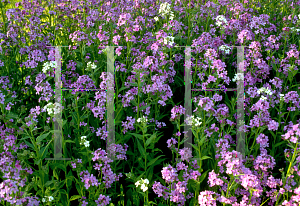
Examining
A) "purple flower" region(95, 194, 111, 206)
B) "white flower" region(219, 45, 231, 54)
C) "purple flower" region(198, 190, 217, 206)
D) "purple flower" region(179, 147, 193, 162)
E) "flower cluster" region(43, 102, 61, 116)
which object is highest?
"white flower" region(219, 45, 231, 54)

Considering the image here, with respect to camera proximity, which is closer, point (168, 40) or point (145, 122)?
point (145, 122)

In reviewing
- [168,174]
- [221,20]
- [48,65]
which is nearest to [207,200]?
[168,174]

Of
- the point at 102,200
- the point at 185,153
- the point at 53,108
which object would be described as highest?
the point at 53,108

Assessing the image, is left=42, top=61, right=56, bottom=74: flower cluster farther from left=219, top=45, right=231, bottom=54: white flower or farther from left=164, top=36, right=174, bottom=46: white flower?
left=219, top=45, right=231, bottom=54: white flower

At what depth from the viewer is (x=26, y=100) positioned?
17.2 ft

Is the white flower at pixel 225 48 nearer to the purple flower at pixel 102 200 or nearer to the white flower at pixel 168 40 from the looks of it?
the white flower at pixel 168 40

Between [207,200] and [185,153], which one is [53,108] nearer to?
[185,153]

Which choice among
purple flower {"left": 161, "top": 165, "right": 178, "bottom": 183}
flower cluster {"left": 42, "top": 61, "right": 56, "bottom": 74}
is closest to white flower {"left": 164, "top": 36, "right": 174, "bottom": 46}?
flower cluster {"left": 42, "top": 61, "right": 56, "bottom": 74}

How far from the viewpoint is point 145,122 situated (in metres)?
3.58

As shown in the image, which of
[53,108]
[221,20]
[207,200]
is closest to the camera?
[207,200]

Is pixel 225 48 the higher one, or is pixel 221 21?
pixel 221 21

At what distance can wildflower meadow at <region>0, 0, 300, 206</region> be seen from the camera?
3.34m

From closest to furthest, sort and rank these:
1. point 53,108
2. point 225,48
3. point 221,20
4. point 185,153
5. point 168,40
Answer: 1. point 53,108
2. point 185,153
3. point 168,40
4. point 225,48
5. point 221,20

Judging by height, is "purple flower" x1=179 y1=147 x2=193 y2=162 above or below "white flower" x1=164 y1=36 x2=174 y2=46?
below
